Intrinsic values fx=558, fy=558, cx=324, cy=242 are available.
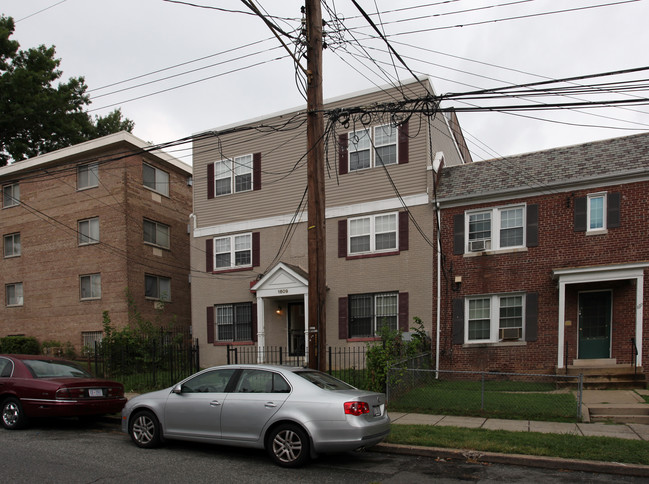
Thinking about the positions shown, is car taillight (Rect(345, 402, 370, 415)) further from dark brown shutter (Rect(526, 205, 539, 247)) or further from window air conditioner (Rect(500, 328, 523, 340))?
dark brown shutter (Rect(526, 205, 539, 247))

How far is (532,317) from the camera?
51.5 feet

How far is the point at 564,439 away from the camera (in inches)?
343

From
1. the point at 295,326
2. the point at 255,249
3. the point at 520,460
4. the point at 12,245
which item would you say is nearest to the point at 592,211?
the point at 520,460

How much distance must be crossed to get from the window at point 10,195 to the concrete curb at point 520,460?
2333 cm

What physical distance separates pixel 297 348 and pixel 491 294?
23.4 feet

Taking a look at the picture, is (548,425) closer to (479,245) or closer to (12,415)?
(479,245)

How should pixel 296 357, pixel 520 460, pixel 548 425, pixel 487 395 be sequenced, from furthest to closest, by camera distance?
pixel 296 357, pixel 487 395, pixel 548 425, pixel 520 460

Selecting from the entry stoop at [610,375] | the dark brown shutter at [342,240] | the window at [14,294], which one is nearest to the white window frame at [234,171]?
the dark brown shutter at [342,240]

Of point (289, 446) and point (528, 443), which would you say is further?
point (528, 443)

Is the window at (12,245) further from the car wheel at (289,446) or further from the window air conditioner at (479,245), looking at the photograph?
the car wheel at (289,446)

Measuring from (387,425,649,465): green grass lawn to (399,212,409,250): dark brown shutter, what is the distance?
8408mm

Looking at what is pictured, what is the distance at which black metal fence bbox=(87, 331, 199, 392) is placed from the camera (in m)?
16.6

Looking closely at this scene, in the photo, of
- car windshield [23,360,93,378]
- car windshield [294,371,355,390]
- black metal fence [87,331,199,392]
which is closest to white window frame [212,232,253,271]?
black metal fence [87,331,199,392]

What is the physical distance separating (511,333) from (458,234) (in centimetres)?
328
